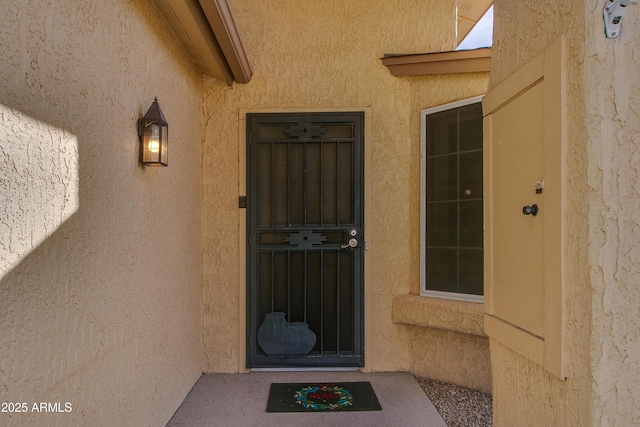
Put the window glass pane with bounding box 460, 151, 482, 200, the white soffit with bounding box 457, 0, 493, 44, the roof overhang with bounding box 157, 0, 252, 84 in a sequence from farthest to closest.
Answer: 1. the white soffit with bounding box 457, 0, 493, 44
2. the window glass pane with bounding box 460, 151, 482, 200
3. the roof overhang with bounding box 157, 0, 252, 84

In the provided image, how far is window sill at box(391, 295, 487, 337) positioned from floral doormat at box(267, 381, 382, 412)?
2.44 feet

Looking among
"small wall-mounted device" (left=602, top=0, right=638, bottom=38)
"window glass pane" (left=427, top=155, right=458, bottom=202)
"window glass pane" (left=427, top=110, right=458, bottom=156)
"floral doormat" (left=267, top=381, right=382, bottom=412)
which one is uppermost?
"window glass pane" (left=427, top=110, right=458, bottom=156)

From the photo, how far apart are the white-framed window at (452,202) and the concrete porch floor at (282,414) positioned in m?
0.97

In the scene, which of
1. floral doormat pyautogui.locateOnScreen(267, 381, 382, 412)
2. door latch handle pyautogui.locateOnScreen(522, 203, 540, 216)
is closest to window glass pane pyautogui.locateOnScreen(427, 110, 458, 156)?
door latch handle pyautogui.locateOnScreen(522, 203, 540, 216)

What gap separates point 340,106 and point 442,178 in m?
1.24

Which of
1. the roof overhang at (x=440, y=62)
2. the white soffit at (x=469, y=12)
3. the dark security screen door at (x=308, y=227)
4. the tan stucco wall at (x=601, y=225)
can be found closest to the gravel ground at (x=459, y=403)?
the dark security screen door at (x=308, y=227)

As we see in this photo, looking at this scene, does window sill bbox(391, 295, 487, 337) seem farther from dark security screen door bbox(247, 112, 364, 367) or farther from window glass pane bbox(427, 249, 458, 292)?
dark security screen door bbox(247, 112, 364, 367)

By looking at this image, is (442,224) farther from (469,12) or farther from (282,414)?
(469,12)

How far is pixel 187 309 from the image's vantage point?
354 cm

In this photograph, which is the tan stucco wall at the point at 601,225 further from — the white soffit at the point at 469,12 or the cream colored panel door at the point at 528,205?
the white soffit at the point at 469,12

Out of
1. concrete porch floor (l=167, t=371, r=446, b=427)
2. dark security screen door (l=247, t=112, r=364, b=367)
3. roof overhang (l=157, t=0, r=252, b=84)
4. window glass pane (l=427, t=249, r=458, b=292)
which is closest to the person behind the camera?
roof overhang (l=157, t=0, r=252, b=84)

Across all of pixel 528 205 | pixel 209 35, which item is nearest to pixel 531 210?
pixel 528 205

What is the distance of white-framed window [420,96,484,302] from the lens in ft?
11.9

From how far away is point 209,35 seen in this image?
122 inches
